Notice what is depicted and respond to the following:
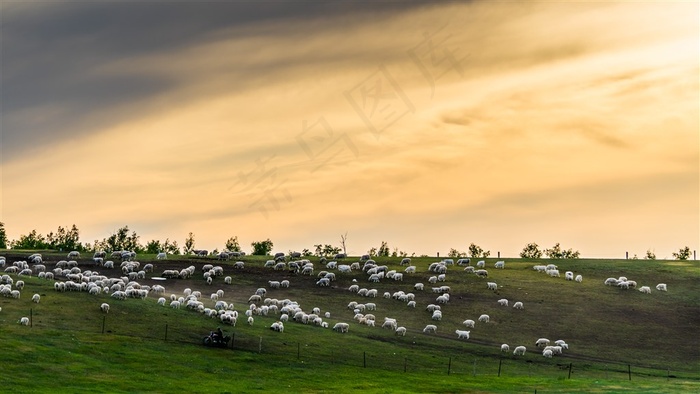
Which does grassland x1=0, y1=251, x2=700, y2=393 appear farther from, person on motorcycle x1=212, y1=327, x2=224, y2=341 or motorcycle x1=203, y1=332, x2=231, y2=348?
person on motorcycle x1=212, y1=327, x2=224, y2=341

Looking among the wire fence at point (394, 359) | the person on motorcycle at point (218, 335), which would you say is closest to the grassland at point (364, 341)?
the wire fence at point (394, 359)

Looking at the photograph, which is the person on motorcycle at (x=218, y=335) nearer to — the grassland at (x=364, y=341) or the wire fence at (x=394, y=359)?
the wire fence at (x=394, y=359)

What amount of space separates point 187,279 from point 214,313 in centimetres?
2910

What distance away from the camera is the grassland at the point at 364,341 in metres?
77.4

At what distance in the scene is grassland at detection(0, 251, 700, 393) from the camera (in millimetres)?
77375

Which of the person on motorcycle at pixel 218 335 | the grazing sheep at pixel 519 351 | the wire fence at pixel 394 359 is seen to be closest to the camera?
the wire fence at pixel 394 359

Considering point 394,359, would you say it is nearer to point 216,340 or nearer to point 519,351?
point 519,351

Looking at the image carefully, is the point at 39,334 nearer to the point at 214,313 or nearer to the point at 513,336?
the point at 214,313

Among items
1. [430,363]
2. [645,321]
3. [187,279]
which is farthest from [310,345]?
[645,321]

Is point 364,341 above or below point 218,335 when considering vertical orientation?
above

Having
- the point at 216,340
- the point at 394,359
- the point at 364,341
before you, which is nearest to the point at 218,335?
the point at 216,340

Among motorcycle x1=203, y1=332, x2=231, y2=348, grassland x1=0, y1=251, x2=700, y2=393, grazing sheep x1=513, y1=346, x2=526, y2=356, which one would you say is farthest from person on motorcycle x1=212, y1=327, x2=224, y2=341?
grazing sheep x1=513, y1=346, x2=526, y2=356

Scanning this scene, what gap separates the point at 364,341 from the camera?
100688 mm

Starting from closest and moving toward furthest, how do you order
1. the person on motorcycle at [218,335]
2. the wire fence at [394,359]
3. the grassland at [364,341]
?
the grassland at [364,341], the wire fence at [394,359], the person on motorcycle at [218,335]
